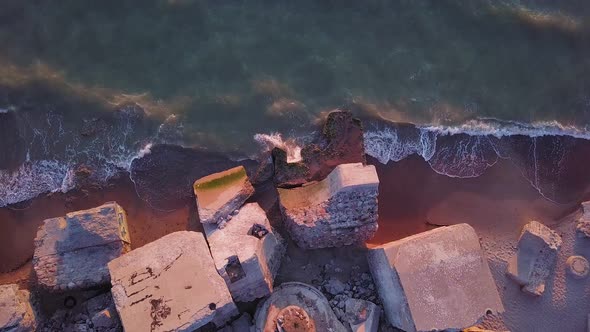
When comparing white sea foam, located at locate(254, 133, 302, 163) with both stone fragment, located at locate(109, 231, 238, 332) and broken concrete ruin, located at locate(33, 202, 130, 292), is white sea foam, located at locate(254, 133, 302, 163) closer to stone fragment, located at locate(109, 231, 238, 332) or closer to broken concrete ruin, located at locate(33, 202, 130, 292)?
stone fragment, located at locate(109, 231, 238, 332)

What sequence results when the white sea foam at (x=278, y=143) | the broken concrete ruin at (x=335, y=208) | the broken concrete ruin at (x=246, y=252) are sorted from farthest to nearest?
the white sea foam at (x=278, y=143), the broken concrete ruin at (x=335, y=208), the broken concrete ruin at (x=246, y=252)

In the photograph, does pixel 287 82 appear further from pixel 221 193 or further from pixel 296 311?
pixel 296 311

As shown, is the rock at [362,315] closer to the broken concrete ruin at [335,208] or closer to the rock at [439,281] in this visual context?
the rock at [439,281]

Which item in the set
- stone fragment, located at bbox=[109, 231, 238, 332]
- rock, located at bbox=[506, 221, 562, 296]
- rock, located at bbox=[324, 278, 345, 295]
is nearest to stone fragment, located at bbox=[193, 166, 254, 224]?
stone fragment, located at bbox=[109, 231, 238, 332]

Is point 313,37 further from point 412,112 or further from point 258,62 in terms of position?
point 412,112

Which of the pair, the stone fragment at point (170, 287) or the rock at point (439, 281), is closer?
the stone fragment at point (170, 287)

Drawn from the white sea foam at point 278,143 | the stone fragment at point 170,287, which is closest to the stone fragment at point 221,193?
the stone fragment at point 170,287

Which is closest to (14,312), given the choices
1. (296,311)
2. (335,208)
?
(296,311)
